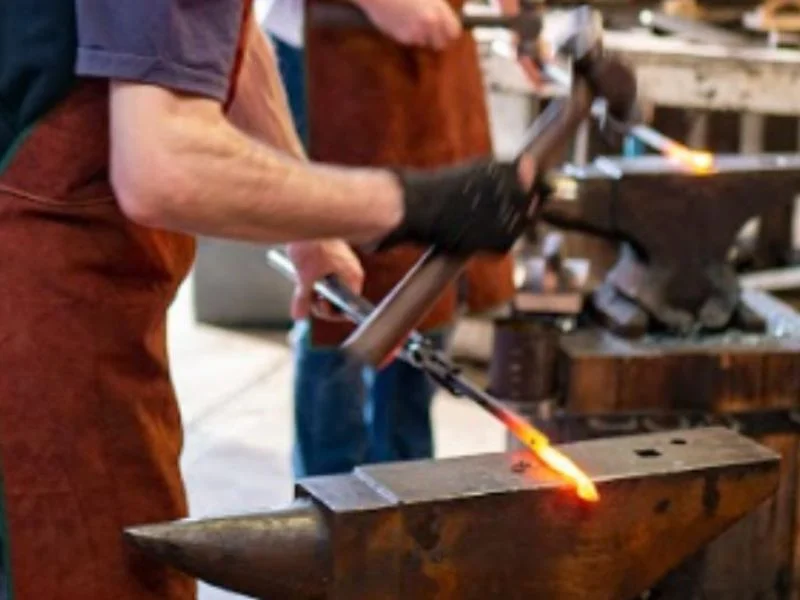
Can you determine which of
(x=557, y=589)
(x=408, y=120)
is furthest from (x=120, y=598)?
(x=408, y=120)

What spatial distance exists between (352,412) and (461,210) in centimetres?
→ 126

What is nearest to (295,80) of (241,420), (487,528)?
(487,528)

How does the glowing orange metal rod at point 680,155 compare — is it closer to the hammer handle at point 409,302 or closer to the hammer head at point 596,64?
the hammer head at point 596,64

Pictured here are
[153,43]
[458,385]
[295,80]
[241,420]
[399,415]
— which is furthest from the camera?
[241,420]

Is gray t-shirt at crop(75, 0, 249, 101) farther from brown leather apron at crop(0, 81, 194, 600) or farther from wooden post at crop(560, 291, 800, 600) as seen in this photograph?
wooden post at crop(560, 291, 800, 600)

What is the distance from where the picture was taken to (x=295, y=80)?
2592mm

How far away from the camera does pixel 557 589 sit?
60.5 inches

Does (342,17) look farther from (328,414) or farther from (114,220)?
(114,220)

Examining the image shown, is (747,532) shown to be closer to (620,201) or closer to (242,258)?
(620,201)

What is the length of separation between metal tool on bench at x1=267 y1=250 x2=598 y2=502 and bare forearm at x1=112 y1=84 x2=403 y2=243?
0.60 feet

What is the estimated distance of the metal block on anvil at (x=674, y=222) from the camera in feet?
A: 7.02

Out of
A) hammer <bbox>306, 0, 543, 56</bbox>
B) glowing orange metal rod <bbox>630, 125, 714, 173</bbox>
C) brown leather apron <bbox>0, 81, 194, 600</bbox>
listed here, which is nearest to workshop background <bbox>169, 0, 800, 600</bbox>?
hammer <bbox>306, 0, 543, 56</bbox>

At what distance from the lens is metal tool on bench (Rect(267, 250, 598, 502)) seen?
1.55 meters

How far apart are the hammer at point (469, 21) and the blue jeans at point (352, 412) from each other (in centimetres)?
51
